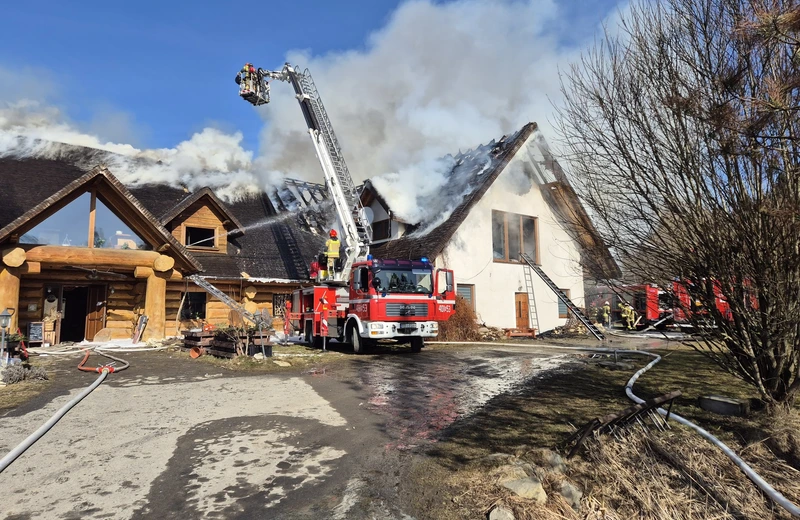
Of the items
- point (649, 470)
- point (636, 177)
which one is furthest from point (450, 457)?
point (636, 177)

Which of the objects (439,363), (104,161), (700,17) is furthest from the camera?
(104,161)

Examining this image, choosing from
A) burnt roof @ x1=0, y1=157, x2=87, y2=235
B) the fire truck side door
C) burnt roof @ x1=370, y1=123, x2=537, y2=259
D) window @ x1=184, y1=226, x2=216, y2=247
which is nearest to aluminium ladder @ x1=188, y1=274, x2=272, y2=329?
window @ x1=184, y1=226, x2=216, y2=247

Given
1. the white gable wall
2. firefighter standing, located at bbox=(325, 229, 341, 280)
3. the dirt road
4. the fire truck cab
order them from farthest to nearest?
the white gable wall → firefighter standing, located at bbox=(325, 229, 341, 280) → the fire truck cab → the dirt road

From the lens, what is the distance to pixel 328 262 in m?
15.9

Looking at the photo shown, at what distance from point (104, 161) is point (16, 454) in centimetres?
1906

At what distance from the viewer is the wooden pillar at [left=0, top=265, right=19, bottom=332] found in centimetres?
1239

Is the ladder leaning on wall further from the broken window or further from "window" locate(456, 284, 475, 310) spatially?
"window" locate(456, 284, 475, 310)

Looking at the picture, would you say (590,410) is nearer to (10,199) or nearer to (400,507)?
(400,507)

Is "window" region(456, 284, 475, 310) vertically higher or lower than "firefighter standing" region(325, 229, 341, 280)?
lower

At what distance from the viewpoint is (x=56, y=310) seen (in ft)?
48.6

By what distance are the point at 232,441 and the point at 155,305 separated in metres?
10.5

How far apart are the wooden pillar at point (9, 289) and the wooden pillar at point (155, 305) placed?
2.97 metres

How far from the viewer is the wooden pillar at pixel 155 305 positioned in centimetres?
1402

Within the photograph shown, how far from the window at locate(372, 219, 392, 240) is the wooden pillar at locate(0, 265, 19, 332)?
1247cm
